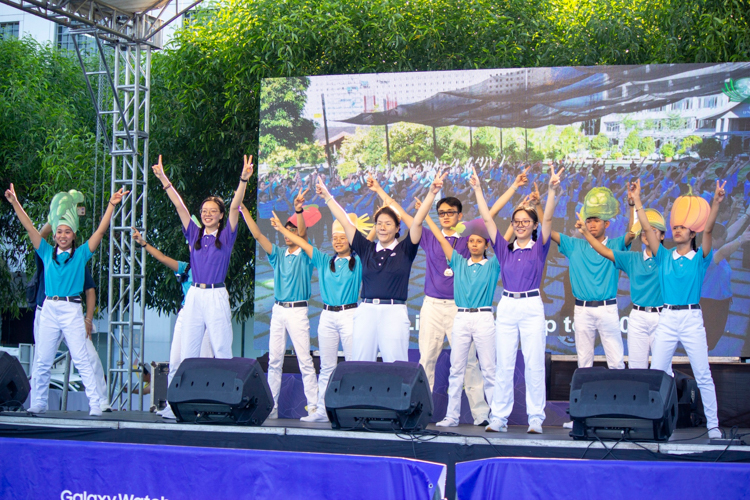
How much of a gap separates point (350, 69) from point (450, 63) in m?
1.47

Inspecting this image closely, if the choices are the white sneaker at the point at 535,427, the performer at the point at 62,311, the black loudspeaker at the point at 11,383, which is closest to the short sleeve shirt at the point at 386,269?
the white sneaker at the point at 535,427

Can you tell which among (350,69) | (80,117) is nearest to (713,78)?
(350,69)

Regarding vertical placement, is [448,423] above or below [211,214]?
below

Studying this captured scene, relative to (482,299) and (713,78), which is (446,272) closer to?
(482,299)

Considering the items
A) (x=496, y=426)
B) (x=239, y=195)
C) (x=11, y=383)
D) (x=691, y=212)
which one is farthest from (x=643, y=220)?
(x=11, y=383)

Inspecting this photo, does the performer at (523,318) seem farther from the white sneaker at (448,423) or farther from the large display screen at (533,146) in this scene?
the large display screen at (533,146)

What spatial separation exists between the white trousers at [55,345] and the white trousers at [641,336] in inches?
157

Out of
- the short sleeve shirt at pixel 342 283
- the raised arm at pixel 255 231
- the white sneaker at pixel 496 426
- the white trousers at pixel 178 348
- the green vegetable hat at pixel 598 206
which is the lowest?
the white sneaker at pixel 496 426

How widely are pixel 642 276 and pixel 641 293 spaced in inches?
5.1

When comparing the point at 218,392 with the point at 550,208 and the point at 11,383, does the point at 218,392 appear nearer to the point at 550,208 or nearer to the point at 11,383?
the point at 11,383

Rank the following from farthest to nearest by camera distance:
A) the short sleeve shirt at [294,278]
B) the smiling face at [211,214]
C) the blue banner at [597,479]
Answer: the short sleeve shirt at [294,278] < the smiling face at [211,214] < the blue banner at [597,479]

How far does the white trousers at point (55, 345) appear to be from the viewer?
5730mm

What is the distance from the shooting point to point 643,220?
16.9ft

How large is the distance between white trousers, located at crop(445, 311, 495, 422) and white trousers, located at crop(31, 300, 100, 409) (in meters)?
2.63
